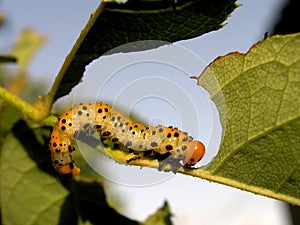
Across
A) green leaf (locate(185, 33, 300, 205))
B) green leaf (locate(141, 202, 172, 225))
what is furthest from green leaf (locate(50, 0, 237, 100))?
green leaf (locate(141, 202, 172, 225))

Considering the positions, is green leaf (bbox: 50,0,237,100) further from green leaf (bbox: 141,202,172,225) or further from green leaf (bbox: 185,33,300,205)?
green leaf (bbox: 141,202,172,225)

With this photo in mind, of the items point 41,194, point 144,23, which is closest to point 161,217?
point 41,194

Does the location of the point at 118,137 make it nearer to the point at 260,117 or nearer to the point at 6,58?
the point at 260,117

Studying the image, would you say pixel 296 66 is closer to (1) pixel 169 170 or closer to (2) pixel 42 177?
(1) pixel 169 170

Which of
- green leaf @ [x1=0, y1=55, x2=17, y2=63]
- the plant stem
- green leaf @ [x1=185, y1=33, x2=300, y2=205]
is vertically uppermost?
green leaf @ [x1=185, y1=33, x2=300, y2=205]

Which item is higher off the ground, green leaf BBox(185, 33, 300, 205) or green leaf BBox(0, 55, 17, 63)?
green leaf BBox(185, 33, 300, 205)

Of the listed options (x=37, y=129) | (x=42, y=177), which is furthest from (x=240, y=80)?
(x=42, y=177)
